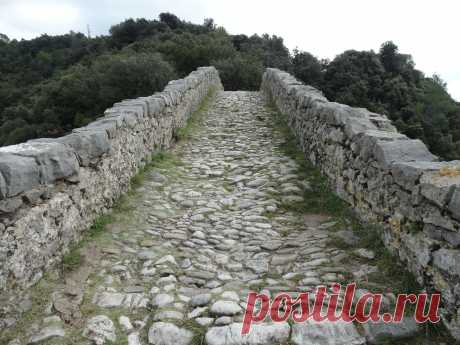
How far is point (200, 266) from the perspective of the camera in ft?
12.8

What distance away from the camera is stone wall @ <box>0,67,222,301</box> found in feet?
9.70

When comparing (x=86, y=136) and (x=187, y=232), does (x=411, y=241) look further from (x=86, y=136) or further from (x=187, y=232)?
(x=86, y=136)

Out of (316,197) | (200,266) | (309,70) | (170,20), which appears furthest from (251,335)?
(170,20)

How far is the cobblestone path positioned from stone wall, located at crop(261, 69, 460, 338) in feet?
1.34

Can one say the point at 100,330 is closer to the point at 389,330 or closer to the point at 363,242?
the point at 389,330

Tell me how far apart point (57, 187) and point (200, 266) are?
59.8 inches

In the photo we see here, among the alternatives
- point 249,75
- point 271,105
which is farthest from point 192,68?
point 271,105

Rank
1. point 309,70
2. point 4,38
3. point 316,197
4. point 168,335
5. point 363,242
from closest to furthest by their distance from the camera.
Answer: point 168,335, point 363,242, point 316,197, point 309,70, point 4,38

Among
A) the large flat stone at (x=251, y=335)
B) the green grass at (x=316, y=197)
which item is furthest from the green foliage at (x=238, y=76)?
the large flat stone at (x=251, y=335)

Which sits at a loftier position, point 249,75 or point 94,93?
point 249,75

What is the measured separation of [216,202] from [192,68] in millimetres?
22418

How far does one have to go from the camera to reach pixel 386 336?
8.82ft

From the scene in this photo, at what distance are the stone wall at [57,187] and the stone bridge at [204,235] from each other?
0.05 feet

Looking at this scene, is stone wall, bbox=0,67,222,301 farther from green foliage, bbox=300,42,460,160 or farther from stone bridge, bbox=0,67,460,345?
green foliage, bbox=300,42,460,160
